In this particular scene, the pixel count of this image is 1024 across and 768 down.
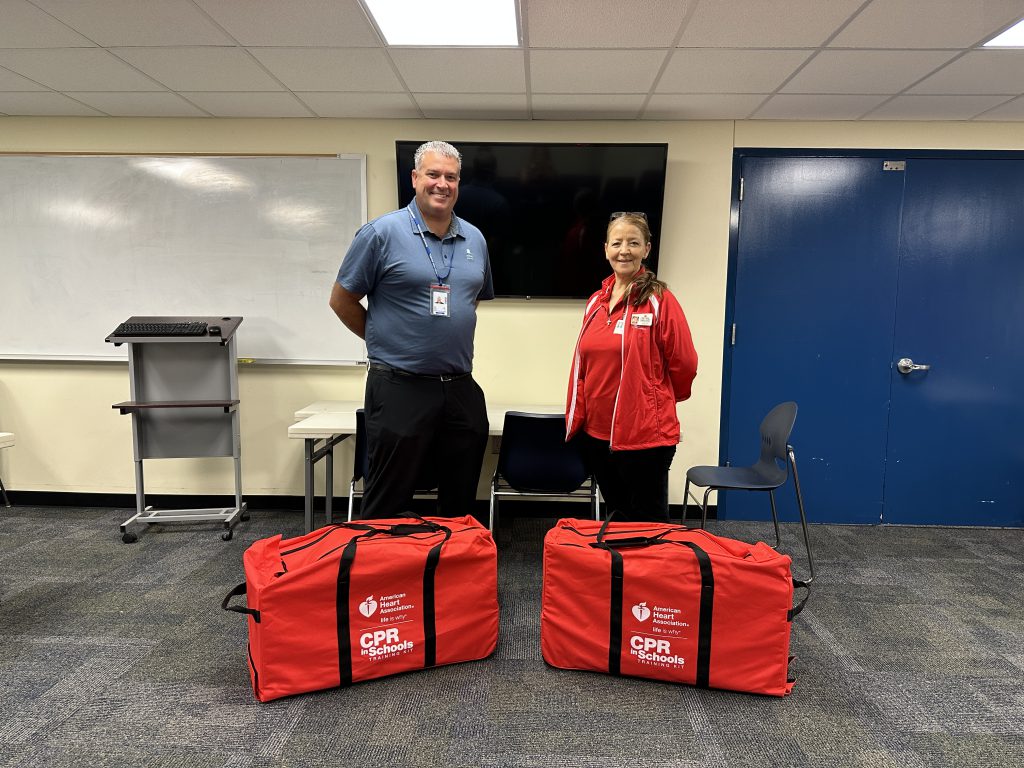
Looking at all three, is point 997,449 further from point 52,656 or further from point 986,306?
point 52,656

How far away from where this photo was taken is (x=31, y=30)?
2291mm

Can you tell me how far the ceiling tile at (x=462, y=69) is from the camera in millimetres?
2439

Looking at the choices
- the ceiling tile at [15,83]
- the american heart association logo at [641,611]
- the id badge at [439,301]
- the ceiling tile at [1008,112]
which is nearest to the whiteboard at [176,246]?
Answer: the ceiling tile at [15,83]

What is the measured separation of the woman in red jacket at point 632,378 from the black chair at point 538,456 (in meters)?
0.53

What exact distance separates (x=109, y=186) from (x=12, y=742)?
2926 millimetres

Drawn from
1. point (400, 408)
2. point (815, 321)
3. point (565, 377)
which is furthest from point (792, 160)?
point (400, 408)

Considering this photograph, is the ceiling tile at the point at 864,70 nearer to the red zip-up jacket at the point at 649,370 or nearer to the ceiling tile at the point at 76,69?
the red zip-up jacket at the point at 649,370

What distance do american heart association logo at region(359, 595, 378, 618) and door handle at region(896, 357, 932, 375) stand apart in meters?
3.16

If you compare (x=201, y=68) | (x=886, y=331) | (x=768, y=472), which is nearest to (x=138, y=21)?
(x=201, y=68)

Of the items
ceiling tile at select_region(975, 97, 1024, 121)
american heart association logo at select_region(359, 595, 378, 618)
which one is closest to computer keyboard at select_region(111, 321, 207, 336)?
american heart association logo at select_region(359, 595, 378, 618)

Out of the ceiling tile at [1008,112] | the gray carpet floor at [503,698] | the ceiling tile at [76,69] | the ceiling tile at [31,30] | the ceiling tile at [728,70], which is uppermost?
the ceiling tile at [1008,112]

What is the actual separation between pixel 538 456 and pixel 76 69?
109 inches

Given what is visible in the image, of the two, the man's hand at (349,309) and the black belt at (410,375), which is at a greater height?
the man's hand at (349,309)

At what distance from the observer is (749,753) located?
150 cm
